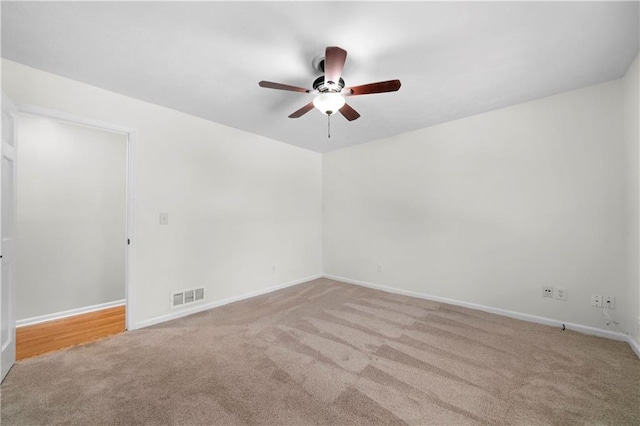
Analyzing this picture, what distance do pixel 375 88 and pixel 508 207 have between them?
7.54 ft

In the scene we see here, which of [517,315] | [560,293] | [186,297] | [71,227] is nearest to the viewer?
[560,293]

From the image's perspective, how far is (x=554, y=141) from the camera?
8.65 feet

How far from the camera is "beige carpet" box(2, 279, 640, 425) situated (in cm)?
147

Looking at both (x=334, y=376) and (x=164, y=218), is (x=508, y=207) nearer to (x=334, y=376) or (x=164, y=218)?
(x=334, y=376)

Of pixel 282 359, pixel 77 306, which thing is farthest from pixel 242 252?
pixel 77 306

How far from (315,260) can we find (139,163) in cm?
316

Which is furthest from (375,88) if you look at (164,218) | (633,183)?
(164,218)

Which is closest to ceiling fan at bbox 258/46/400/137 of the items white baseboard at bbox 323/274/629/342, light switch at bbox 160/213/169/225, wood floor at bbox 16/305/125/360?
light switch at bbox 160/213/169/225

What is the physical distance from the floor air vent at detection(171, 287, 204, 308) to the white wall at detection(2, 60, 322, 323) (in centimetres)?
8

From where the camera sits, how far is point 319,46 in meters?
1.83

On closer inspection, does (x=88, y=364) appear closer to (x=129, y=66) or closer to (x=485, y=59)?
(x=129, y=66)

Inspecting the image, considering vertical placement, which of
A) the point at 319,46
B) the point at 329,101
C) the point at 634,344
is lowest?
the point at 634,344

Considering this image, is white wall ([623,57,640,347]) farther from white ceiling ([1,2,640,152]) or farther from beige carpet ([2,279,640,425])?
beige carpet ([2,279,640,425])

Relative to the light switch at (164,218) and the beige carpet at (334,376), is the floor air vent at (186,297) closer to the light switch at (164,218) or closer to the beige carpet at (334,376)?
the beige carpet at (334,376)
